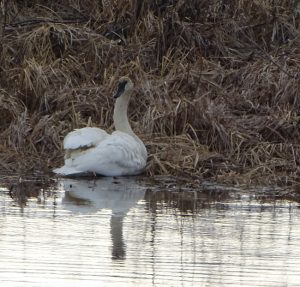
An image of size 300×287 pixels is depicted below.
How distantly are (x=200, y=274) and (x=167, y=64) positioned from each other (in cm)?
764

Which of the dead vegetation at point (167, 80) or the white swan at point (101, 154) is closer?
the white swan at point (101, 154)

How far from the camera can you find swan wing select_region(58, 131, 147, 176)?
469 inches

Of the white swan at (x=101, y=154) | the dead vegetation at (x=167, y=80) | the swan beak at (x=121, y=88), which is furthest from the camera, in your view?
the swan beak at (x=121, y=88)

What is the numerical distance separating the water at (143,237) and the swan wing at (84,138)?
0.62m

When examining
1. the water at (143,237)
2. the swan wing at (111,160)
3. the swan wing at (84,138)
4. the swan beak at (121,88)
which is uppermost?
the swan beak at (121,88)

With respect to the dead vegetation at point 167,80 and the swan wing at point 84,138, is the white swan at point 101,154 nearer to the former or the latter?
the swan wing at point 84,138

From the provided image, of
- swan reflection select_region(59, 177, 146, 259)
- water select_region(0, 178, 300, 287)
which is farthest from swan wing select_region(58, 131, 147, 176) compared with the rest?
water select_region(0, 178, 300, 287)

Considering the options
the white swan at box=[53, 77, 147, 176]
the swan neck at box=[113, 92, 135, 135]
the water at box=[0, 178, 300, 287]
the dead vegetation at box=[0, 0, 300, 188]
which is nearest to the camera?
the water at box=[0, 178, 300, 287]

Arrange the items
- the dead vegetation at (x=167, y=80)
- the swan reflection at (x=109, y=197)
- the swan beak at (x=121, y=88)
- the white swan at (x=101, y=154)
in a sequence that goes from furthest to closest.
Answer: the swan beak at (x=121, y=88)
the dead vegetation at (x=167, y=80)
the white swan at (x=101, y=154)
the swan reflection at (x=109, y=197)

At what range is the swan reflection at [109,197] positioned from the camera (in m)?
9.25

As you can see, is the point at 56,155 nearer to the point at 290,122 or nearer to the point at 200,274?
the point at 290,122

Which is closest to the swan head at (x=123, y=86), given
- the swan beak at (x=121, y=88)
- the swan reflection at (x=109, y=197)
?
the swan beak at (x=121, y=88)

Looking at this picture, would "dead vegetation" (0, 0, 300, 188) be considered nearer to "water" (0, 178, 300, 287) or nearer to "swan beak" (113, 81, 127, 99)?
"swan beak" (113, 81, 127, 99)

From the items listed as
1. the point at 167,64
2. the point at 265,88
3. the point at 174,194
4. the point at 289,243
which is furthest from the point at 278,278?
the point at 167,64
